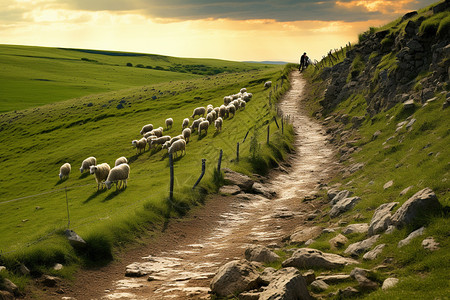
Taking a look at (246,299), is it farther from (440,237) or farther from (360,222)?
(360,222)

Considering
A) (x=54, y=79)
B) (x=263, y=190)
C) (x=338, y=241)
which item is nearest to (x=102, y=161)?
(x=263, y=190)

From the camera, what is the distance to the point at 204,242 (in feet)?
52.8

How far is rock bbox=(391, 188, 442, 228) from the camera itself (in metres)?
9.80

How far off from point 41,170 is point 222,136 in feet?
92.5

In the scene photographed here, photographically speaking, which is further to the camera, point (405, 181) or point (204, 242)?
point (204, 242)

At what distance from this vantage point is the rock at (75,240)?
13.3 m

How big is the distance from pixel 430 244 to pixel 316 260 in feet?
8.98

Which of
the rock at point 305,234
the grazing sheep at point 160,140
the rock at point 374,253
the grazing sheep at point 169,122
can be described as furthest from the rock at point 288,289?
the grazing sheep at point 169,122

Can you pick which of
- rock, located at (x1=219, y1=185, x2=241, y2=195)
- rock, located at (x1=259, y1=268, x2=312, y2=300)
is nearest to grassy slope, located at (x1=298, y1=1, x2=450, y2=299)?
rock, located at (x1=259, y1=268, x2=312, y2=300)

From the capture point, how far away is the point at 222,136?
4194 cm

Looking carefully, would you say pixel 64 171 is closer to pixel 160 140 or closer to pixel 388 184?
pixel 160 140

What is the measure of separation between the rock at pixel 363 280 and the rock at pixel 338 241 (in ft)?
8.73

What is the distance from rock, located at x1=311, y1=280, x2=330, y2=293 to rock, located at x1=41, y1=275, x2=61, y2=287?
7621 millimetres

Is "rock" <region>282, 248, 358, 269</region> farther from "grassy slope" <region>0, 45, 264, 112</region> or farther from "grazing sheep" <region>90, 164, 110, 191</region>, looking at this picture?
"grassy slope" <region>0, 45, 264, 112</region>
